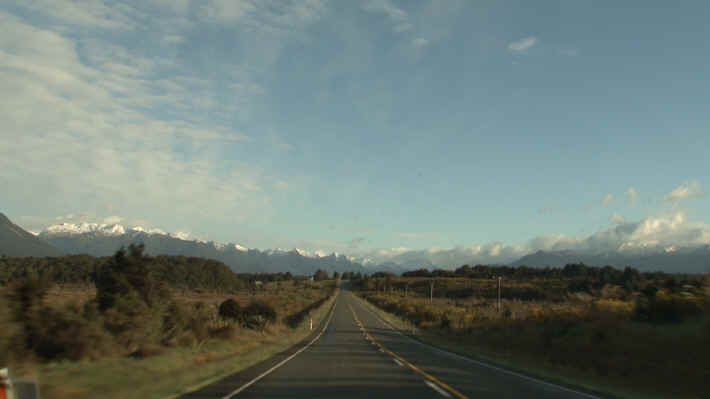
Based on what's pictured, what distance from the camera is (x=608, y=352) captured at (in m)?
23.4

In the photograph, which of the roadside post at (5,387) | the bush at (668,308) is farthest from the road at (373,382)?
the bush at (668,308)

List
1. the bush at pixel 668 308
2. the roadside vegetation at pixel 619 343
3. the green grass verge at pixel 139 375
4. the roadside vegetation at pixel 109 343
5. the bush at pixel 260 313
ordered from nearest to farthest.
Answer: the green grass verge at pixel 139 375
the roadside vegetation at pixel 109 343
the roadside vegetation at pixel 619 343
the bush at pixel 668 308
the bush at pixel 260 313

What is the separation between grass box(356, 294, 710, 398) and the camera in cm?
1740

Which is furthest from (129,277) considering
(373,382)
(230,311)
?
(373,382)

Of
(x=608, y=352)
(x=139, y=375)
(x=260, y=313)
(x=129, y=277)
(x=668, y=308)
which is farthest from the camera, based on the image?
(x=260, y=313)

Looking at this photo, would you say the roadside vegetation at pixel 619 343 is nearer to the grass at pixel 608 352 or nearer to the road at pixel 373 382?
the grass at pixel 608 352

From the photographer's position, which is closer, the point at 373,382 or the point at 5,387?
the point at 5,387

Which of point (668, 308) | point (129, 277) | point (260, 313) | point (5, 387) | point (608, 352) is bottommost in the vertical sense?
point (260, 313)

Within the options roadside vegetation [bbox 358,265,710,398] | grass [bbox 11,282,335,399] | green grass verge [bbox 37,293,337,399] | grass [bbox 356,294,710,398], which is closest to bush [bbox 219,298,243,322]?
grass [bbox 356,294,710,398]

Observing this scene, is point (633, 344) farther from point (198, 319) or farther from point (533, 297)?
point (533, 297)

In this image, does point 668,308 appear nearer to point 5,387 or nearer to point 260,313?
point 5,387

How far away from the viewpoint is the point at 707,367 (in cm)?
1738

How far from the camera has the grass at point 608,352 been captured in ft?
57.1

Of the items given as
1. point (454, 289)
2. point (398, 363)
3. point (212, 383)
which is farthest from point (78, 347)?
point (454, 289)
